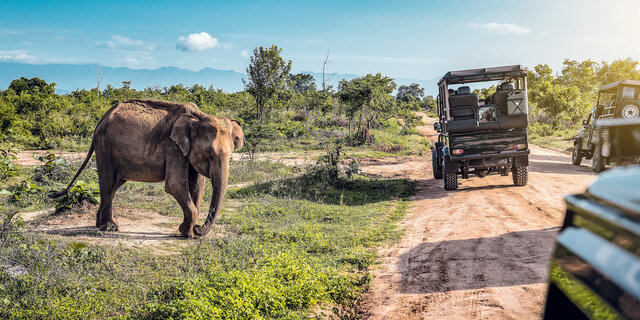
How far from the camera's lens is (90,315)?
455cm

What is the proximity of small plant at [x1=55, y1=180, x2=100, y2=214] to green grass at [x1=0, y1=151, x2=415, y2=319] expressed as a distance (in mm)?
645

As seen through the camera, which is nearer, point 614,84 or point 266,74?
point 614,84

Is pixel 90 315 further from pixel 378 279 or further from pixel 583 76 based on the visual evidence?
pixel 583 76

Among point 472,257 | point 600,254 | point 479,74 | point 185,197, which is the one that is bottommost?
point 472,257

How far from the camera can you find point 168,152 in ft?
26.5

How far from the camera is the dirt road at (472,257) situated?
4996mm

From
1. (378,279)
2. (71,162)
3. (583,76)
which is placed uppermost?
(583,76)

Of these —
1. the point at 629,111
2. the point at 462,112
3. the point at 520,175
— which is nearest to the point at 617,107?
the point at 629,111

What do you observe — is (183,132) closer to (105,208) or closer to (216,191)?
(216,191)

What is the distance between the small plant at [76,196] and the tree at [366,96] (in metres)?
18.5

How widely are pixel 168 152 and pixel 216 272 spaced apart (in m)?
3.29

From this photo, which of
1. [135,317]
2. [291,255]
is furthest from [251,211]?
[135,317]

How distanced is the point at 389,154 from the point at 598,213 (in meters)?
22.1

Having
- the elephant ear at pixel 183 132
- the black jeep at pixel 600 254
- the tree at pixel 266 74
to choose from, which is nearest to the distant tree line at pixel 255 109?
the tree at pixel 266 74
